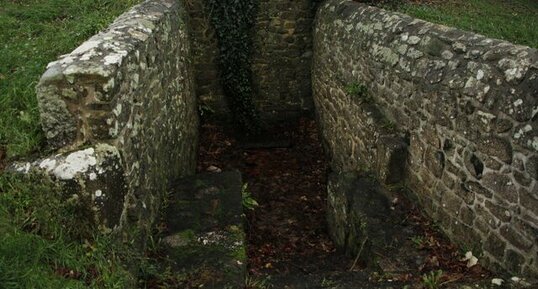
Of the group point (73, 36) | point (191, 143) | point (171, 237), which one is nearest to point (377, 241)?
point (171, 237)

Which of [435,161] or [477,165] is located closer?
[477,165]

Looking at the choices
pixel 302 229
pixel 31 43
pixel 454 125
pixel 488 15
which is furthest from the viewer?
pixel 488 15

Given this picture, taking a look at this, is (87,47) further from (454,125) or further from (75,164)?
(454,125)

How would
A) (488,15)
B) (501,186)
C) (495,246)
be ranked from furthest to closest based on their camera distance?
(488,15)
(495,246)
(501,186)

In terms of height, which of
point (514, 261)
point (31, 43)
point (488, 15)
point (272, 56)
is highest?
point (488, 15)

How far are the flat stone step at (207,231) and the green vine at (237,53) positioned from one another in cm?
402

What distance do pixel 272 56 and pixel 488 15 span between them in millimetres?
4916

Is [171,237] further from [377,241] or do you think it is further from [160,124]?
[377,241]

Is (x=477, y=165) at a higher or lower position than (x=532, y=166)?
lower

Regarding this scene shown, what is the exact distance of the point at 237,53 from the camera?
30.7 ft

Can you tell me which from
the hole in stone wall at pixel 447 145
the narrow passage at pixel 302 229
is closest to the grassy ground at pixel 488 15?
the narrow passage at pixel 302 229

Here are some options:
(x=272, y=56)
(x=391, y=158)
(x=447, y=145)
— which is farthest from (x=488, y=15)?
(x=447, y=145)

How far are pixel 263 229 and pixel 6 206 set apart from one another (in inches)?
156

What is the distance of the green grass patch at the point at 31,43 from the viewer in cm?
380
